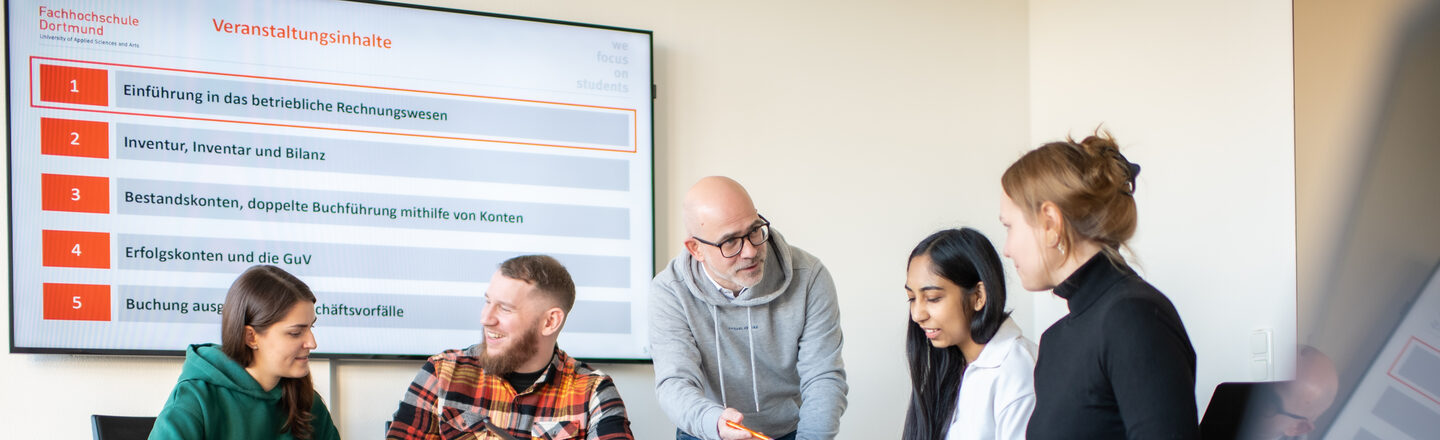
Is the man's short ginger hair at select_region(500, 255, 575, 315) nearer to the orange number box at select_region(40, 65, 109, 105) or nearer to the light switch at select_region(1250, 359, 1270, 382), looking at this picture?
the orange number box at select_region(40, 65, 109, 105)

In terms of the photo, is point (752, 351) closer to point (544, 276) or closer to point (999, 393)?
point (544, 276)

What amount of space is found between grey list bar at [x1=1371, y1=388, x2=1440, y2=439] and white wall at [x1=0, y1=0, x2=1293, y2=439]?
115 inches

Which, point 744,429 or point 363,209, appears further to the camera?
point 363,209

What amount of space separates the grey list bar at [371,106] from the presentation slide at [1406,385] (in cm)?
299

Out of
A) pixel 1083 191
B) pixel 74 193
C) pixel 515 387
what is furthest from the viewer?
pixel 74 193

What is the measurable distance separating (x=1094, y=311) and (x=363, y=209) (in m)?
2.27

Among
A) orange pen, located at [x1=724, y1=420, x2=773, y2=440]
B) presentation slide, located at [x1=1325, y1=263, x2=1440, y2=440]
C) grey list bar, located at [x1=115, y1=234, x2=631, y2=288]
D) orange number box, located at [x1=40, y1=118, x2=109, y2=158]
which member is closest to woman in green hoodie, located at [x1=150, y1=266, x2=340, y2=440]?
grey list bar, located at [x1=115, y1=234, x2=631, y2=288]

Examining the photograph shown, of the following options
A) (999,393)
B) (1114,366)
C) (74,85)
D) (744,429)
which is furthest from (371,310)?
(1114,366)

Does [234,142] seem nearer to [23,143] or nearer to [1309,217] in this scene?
[23,143]

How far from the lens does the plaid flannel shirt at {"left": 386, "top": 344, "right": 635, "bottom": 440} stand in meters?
2.40

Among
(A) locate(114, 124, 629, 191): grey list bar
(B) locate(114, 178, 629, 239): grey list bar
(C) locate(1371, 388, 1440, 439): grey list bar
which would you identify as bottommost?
(C) locate(1371, 388, 1440, 439): grey list bar

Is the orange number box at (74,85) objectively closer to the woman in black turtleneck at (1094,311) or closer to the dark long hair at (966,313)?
the dark long hair at (966,313)

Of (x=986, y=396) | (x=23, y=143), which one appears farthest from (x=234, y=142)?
(x=986, y=396)

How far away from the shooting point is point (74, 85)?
2.72 m
